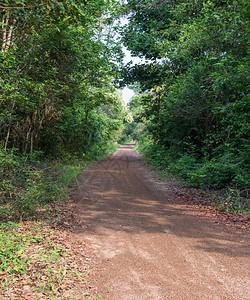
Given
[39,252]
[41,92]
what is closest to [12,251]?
[39,252]

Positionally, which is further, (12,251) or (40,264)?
(12,251)

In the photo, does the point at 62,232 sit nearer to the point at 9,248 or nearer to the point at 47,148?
the point at 9,248

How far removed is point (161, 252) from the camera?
4145 mm

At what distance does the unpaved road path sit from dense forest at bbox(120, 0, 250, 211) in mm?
2824

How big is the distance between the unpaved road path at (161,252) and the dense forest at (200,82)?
9.27 feet

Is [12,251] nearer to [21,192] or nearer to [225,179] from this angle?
[21,192]

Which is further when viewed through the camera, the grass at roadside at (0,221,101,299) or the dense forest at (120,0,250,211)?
the dense forest at (120,0,250,211)

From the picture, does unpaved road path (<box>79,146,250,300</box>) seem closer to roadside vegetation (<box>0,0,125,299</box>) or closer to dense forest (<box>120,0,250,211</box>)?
roadside vegetation (<box>0,0,125,299</box>)

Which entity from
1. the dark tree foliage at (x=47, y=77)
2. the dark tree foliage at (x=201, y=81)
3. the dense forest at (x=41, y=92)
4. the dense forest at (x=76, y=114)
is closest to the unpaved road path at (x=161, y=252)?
the dense forest at (x=76, y=114)

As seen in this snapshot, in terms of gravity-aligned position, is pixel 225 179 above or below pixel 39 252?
above

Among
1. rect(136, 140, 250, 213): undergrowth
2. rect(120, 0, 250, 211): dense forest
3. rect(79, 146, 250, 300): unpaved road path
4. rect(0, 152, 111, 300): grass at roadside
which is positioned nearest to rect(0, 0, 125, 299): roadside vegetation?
rect(0, 152, 111, 300): grass at roadside

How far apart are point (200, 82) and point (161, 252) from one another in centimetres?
848

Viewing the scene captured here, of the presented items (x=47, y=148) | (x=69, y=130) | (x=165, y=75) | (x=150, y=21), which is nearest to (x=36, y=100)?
(x=47, y=148)

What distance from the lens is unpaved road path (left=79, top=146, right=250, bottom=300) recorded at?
3.12m
